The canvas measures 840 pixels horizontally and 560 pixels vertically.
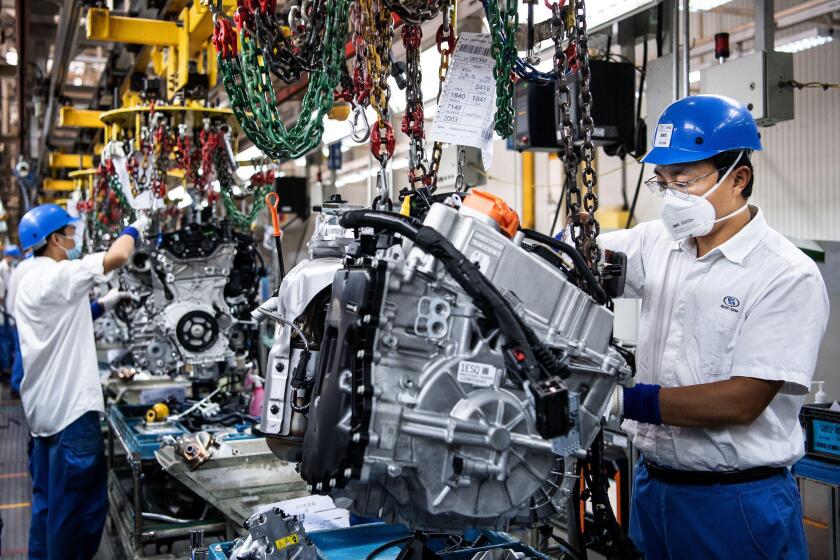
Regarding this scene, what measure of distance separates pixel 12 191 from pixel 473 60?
2087cm

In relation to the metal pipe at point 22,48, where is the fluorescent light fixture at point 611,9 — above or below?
below

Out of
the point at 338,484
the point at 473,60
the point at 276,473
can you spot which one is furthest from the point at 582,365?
the point at 276,473

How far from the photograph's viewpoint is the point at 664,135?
7.82 feet

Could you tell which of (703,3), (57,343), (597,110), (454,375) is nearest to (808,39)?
(703,3)

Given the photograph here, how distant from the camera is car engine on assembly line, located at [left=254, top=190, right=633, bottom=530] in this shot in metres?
1.66

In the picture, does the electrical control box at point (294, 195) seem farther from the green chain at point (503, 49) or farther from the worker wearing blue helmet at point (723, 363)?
the worker wearing blue helmet at point (723, 363)

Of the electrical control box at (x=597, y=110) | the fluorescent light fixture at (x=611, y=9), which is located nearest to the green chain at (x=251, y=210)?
the electrical control box at (x=597, y=110)

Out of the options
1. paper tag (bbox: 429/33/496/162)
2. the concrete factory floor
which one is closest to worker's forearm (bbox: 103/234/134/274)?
Result: the concrete factory floor

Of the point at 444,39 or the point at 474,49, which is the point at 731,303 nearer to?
the point at 474,49

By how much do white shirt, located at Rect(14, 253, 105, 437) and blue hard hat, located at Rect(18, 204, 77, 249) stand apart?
0.14 meters

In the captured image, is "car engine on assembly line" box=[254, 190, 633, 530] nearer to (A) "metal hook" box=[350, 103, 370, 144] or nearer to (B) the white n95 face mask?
(B) the white n95 face mask

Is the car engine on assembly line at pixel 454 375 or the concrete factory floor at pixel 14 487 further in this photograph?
the concrete factory floor at pixel 14 487

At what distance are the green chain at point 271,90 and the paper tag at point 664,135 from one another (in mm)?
997

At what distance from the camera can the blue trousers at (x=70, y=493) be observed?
173 inches
